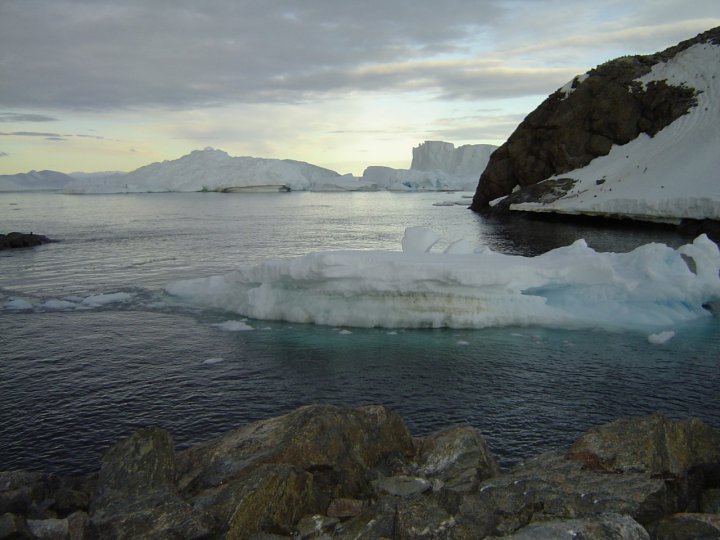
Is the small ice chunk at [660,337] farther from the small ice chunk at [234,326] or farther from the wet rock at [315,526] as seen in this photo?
the wet rock at [315,526]

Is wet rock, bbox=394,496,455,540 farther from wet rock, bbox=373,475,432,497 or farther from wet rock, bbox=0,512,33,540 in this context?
wet rock, bbox=0,512,33,540

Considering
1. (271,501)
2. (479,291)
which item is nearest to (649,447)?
(271,501)

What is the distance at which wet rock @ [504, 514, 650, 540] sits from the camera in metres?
8.31

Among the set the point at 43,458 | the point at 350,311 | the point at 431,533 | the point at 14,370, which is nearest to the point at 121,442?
the point at 43,458

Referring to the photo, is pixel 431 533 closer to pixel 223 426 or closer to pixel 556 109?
pixel 223 426

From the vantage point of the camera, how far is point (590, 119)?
79.1m

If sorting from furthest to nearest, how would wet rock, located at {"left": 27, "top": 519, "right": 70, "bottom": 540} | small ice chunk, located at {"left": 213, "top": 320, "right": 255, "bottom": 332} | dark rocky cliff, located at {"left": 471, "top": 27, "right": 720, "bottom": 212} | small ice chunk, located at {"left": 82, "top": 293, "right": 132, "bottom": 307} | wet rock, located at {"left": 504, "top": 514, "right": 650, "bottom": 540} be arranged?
dark rocky cliff, located at {"left": 471, "top": 27, "right": 720, "bottom": 212}
small ice chunk, located at {"left": 82, "top": 293, "right": 132, "bottom": 307}
small ice chunk, located at {"left": 213, "top": 320, "right": 255, "bottom": 332}
wet rock, located at {"left": 27, "top": 519, "right": 70, "bottom": 540}
wet rock, located at {"left": 504, "top": 514, "right": 650, "bottom": 540}

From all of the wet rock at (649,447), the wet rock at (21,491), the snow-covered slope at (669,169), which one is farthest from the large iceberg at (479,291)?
the snow-covered slope at (669,169)

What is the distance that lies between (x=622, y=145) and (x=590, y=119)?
6.09 metres

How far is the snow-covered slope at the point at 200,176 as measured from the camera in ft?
526

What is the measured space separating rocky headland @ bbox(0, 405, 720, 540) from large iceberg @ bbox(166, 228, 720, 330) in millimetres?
11181

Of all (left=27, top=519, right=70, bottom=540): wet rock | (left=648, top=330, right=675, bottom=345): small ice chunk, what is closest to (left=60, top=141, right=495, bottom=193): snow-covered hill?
(left=648, top=330, right=675, bottom=345): small ice chunk

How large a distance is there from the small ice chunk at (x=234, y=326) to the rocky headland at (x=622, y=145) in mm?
42295

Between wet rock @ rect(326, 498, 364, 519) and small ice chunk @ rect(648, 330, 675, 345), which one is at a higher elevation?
small ice chunk @ rect(648, 330, 675, 345)
